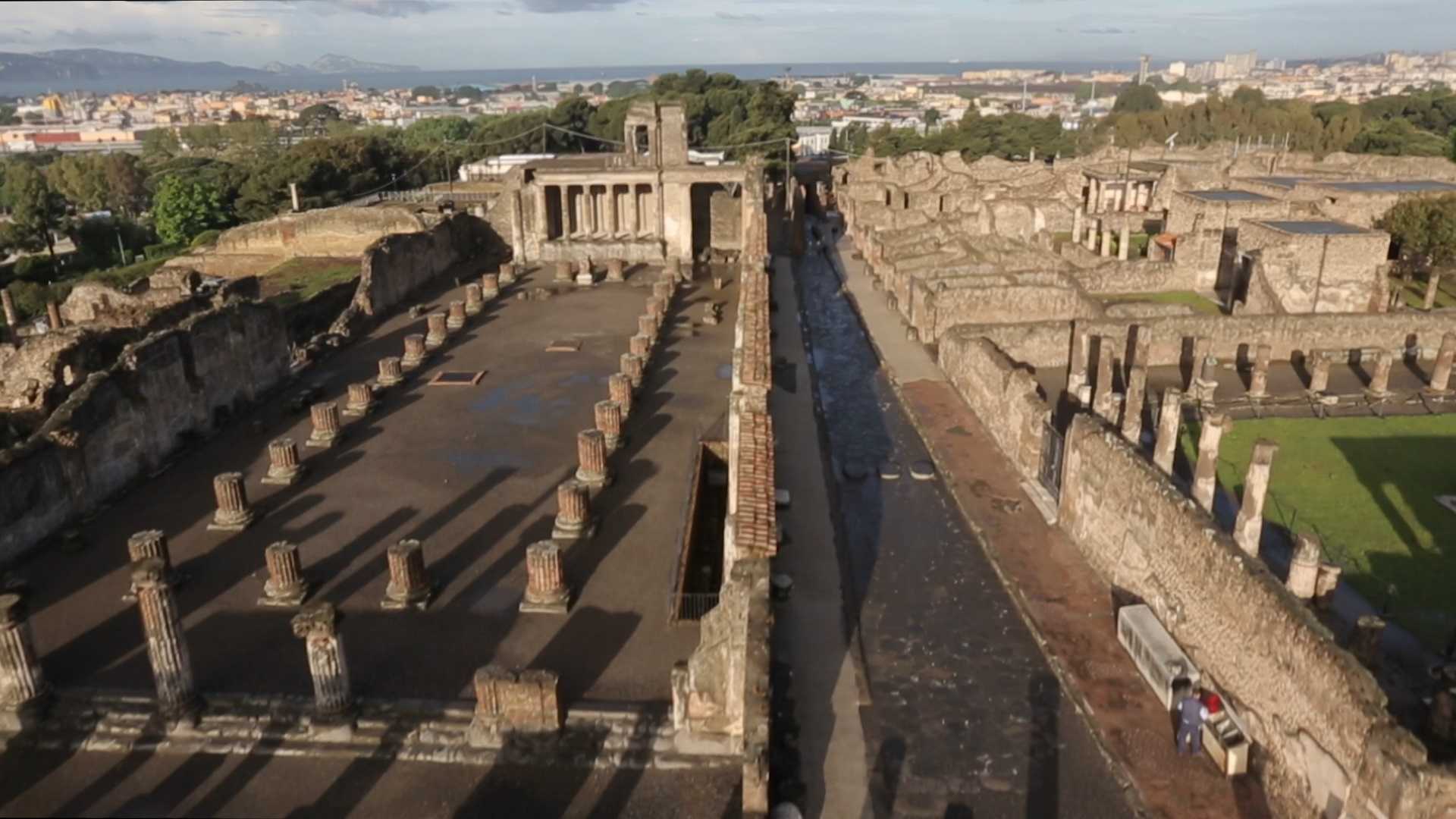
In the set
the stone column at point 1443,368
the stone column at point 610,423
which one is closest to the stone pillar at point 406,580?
the stone column at point 610,423

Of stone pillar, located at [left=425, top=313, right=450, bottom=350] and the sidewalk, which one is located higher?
stone pillar, located at [left=425, top=313, right=450, bottom=350]

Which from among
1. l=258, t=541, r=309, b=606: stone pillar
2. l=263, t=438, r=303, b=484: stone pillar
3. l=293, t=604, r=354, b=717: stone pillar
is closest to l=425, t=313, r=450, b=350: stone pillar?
l=263, t=438, r=303, b=484: stone pillar

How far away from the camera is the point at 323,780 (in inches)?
461

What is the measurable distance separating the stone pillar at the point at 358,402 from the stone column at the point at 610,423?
592 centimetres

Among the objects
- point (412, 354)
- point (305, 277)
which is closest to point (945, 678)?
point (412, 354)

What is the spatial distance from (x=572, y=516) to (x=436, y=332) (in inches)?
564

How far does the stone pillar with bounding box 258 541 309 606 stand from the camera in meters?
15.3

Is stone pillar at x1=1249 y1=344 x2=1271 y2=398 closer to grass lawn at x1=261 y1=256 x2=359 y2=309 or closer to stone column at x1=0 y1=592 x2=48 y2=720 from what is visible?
stone column at x1=0 y1=592 x2=48 y2=720

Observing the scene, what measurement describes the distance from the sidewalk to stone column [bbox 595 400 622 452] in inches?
306

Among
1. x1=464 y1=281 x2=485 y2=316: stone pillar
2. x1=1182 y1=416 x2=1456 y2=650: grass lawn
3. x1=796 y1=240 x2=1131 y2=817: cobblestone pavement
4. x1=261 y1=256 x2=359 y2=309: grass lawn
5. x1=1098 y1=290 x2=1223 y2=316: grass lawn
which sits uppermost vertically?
x1=464 y1=281 x2=485 y2=316: stone pillar

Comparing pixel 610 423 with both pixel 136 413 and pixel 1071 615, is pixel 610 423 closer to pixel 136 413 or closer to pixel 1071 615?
pixel 136 413

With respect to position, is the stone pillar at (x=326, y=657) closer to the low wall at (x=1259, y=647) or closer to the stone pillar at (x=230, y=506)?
the stone pillar at (x=230, y=506)

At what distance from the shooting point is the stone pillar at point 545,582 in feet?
49.5

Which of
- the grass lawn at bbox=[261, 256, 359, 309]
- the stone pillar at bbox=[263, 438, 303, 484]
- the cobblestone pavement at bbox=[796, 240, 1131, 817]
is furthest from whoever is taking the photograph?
the grass lawn at bbox=[261, 256, 359, 309]
